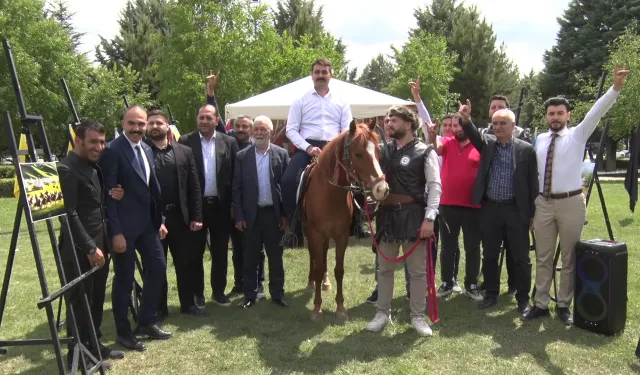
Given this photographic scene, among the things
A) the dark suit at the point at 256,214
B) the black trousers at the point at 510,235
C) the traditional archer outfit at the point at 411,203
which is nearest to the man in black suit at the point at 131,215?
the dark suit at the point at 256,214

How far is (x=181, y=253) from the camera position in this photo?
5.58 metres

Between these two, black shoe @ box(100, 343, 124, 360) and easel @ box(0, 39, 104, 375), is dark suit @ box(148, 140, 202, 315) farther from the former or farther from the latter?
easel @ box(0, 39, 104, 375)

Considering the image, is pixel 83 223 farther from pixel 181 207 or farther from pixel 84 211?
pixel 181 207

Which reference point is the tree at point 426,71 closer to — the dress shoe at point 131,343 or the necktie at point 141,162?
the necktie at point 141,162

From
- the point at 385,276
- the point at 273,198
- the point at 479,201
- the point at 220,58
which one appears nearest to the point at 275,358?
the point at 385,276

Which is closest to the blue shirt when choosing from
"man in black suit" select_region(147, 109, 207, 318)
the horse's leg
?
the horse's leg

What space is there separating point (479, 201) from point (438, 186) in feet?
3.72

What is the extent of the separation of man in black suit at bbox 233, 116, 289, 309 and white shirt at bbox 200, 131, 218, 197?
10.4 inches

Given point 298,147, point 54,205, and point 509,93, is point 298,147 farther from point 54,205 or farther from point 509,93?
point 509,93

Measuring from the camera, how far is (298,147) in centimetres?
592

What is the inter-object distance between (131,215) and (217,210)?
1.44 metres

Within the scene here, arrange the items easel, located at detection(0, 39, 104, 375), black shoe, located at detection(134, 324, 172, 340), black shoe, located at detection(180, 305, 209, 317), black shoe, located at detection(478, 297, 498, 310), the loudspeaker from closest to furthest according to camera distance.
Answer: easel, located at detection(0, 39, 104, 375) → the loudspeaker → black shoe, located at detection(134, 324, 172, 340) → black shoe, located at detection(180, 305, 209, 317) → black shoe, located at detection(478, 297, 498, 310)

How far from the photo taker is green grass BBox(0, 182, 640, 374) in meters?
4.28

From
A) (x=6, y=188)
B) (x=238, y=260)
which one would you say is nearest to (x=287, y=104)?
(x=238, y=260)
